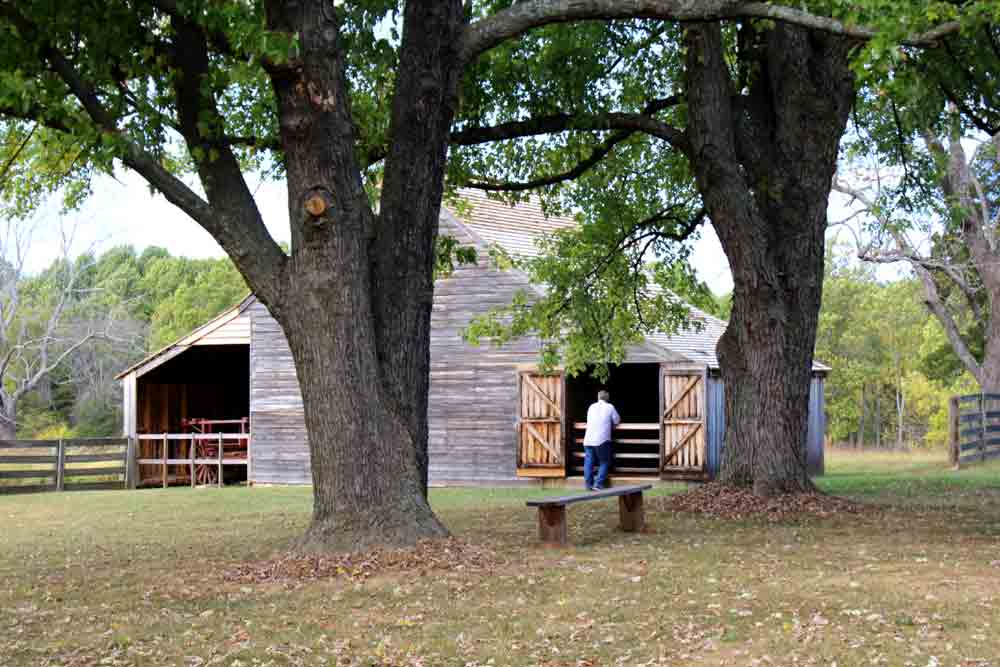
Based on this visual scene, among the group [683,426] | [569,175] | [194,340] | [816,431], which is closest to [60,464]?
[194,340]

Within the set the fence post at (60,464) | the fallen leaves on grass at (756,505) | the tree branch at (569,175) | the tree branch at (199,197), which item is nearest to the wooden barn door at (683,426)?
the tree branch at (569,175)

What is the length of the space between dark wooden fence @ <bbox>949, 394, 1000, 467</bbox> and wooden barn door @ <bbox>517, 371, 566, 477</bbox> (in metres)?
8.11

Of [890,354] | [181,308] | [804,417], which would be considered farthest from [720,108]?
[181,308]

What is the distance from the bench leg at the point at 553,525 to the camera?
11.7 m

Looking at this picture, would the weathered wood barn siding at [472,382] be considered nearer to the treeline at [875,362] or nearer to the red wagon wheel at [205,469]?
the red wagon wheel at [205,469]

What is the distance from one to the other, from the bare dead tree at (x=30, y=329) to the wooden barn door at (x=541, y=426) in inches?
1154

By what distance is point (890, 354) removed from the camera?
54312 mm

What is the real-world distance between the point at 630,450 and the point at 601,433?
7439 millimetres

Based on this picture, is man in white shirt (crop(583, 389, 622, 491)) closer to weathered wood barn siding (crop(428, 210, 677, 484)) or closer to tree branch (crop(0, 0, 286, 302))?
weathered wood barn siding (crop(428, 210, 677, 484))

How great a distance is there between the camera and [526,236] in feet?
93.4

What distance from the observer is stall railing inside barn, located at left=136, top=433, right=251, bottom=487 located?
91.9ft

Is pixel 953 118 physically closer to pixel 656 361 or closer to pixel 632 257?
pixel 632 257

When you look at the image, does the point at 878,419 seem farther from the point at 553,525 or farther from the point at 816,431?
the point at 553,525

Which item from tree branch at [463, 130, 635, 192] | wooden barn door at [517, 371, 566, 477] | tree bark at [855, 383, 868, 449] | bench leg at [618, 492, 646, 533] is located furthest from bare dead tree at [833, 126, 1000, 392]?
tree bark at [855, 383, 868, 449]
